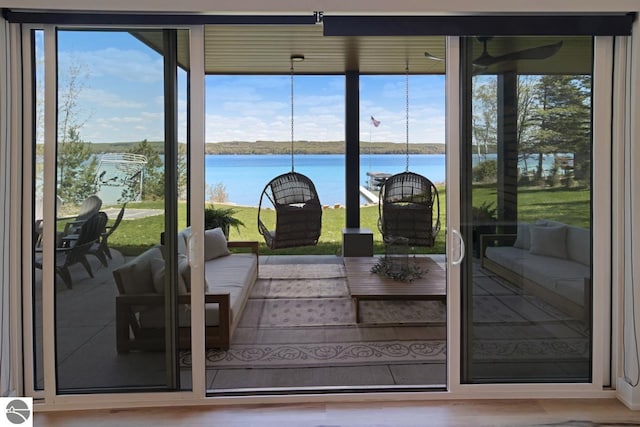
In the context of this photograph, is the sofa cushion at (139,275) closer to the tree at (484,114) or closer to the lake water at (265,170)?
the tree at (484,114)

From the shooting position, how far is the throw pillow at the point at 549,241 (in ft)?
10.3

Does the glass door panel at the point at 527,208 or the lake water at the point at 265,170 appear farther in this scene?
the lake water at the point at 265,170

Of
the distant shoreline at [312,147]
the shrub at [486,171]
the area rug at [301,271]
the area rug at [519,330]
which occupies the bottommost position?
the area rug at [301,271]

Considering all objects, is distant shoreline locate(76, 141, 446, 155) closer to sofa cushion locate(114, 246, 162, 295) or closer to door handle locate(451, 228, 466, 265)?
door handle locate(451, 228, 466, 265)

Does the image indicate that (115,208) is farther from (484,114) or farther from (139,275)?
(484,114)

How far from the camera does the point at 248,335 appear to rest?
4293 millimetres

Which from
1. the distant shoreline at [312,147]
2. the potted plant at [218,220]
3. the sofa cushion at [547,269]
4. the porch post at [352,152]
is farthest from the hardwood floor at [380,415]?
the distant shoreline at [312,147]

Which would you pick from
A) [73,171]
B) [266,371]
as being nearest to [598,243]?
[266,371]

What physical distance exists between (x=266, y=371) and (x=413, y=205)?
3.20 meters

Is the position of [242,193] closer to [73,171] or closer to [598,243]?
[73,171]

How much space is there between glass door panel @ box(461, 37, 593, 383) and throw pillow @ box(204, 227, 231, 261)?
10.5 ft

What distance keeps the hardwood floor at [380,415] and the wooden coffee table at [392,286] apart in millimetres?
1331

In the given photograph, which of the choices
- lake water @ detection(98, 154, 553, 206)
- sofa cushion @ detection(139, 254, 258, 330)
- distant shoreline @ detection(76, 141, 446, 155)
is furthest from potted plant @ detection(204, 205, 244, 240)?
distant shoreline @ detection(76, 141, 446, 155)

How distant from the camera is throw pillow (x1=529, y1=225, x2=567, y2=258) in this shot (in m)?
3.14
